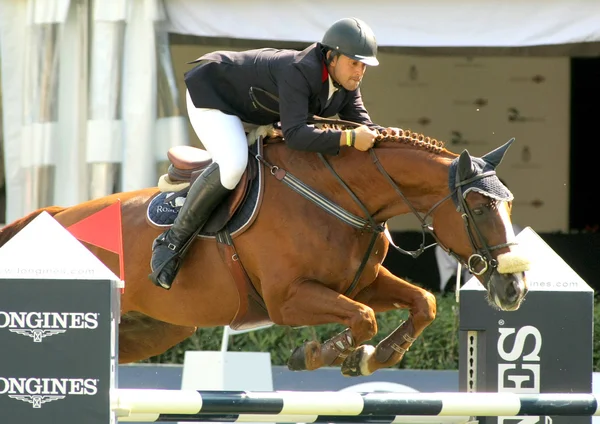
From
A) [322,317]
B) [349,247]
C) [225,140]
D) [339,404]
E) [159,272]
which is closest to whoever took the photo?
[339,404]

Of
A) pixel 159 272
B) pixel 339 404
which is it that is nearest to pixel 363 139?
pixel 159 272

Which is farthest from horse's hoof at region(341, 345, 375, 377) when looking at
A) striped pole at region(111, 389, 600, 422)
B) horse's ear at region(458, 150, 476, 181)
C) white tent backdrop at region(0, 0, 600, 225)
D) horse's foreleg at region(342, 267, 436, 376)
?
white tent backdrop at region(0, 0, 600, 225)

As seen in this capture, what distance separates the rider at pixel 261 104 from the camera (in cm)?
414

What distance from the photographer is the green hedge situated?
675 centimetres

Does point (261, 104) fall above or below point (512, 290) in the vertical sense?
above

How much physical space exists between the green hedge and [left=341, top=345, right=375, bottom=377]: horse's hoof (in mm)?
2448

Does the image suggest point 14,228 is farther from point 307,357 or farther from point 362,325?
point 362,325

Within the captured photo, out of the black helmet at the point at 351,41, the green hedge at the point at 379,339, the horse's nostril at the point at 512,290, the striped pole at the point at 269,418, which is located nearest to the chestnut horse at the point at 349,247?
the horse's nostril at the point at 512,290

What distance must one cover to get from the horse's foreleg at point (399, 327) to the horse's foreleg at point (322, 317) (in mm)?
125

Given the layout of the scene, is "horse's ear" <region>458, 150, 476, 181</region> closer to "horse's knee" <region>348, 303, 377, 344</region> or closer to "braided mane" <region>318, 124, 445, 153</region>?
"braided mane" <region>318, 124, 445, 153</region>

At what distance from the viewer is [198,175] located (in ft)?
14.9

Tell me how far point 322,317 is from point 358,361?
0.24 metres

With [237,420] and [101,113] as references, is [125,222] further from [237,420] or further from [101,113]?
[101,113]

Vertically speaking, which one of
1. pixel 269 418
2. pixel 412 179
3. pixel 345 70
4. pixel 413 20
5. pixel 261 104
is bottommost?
pixel 269 418
